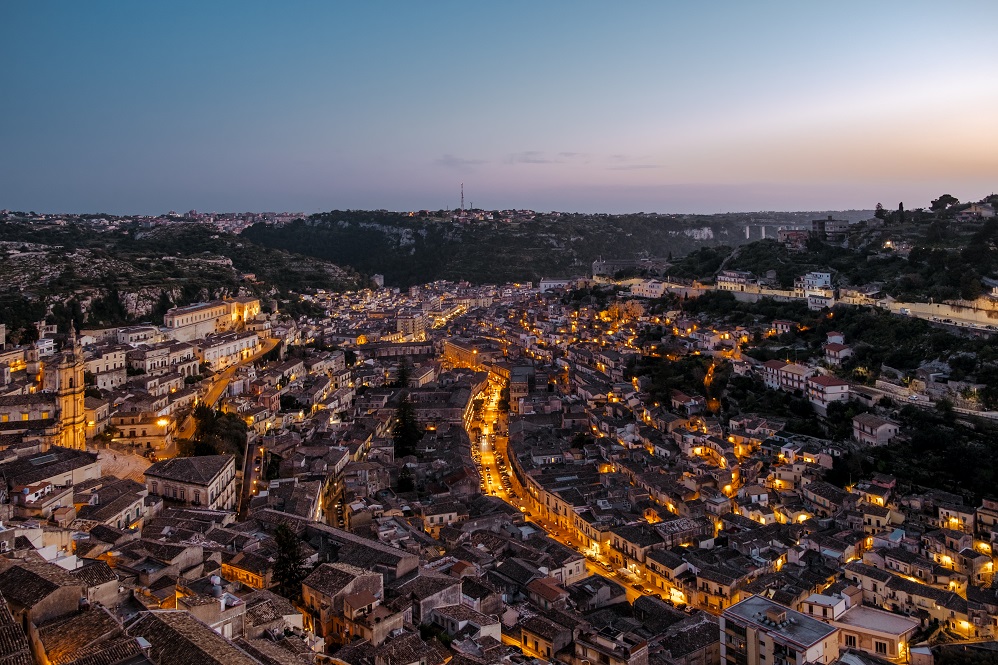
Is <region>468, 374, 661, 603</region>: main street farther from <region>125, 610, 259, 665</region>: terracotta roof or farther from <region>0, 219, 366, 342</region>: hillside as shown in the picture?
<region>0, 219, 366, 342</region>: hillside

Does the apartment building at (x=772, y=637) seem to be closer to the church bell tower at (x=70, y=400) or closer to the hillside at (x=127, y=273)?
the church bell tower at (x=70, y=400)

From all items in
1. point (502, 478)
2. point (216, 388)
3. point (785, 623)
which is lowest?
point (502, 478)

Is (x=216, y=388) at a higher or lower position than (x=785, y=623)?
higher

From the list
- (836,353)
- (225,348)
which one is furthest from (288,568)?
(836,353)

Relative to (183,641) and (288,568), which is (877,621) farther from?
(183,641)

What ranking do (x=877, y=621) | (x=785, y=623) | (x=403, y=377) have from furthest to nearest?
1. (x=403, y=377)
2. (x=877, y=621)
3. (x=785, y=623)

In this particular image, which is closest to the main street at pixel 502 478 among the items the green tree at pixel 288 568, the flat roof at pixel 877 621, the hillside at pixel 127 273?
the flat roof at pixel 877 621

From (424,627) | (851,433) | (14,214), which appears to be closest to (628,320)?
(851,433)

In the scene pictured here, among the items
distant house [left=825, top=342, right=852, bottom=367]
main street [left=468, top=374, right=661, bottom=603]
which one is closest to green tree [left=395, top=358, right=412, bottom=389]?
main street [left=468, top=374, right=661, bottom=603]
